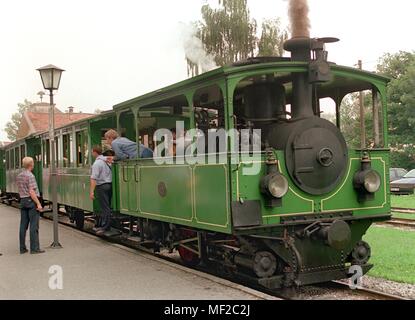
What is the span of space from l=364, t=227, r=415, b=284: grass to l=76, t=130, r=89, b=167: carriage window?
626cm

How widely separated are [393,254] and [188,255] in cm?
339

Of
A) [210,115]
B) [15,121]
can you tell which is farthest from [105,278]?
[15,121]

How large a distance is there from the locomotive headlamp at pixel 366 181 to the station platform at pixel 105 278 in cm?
197

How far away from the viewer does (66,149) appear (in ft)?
45.0

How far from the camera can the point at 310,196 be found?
6367mm

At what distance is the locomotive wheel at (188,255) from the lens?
790 centimetres

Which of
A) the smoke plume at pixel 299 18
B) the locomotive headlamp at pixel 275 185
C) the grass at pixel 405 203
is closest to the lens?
the locomotive headlamp at pixel 275 185

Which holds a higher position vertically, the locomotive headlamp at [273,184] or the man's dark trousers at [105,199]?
the locomotive headlamp at [273,184]

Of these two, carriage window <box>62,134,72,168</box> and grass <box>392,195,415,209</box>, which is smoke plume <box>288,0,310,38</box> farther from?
grass <box>392,195,415,209</box>

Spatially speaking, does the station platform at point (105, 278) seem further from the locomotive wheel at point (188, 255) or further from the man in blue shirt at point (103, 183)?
the man in blue shirt at point (103, 183)

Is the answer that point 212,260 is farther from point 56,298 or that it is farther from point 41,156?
point 41,156

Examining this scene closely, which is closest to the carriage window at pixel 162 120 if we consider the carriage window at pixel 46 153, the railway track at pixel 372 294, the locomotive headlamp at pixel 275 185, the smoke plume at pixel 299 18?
the smoke plume at pixel 299 18

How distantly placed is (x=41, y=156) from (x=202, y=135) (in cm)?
1138
